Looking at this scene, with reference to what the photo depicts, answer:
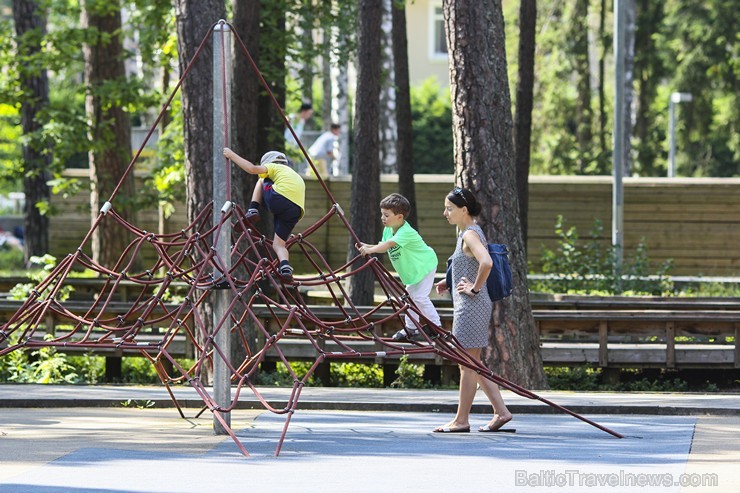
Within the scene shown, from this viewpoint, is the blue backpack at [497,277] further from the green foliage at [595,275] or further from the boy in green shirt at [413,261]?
the green foliage at [595,275]

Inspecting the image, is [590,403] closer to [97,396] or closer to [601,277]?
[97,396]

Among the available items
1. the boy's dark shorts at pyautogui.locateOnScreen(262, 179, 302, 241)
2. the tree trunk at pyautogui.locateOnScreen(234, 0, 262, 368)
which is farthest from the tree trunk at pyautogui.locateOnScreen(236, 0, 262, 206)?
the boy's dark shorts at pyautogui.locateOnScreen(262, 179, 302, 241)

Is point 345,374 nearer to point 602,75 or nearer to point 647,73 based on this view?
point 602,75

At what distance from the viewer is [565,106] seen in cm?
4353

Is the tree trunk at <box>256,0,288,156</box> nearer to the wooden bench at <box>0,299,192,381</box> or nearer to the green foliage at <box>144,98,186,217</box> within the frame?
the green foliage at <box>144,98,186,217</box>

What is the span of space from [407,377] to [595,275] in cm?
920

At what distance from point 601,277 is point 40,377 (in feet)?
38.9

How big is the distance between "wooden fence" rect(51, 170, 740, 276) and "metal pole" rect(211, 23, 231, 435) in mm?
17552

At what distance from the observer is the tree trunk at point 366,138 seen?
68.3 feet

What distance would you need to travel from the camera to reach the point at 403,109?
990 inches

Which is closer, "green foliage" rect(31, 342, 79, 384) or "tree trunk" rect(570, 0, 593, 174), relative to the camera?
"green foliage" rect(31, 342, 79, 384)

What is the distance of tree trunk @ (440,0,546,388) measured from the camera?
47.2 ft

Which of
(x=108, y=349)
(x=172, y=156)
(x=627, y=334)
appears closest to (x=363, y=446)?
(x=627, y=334)

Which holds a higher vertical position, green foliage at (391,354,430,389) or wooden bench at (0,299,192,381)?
wooden bench at (0,299,192,381)
